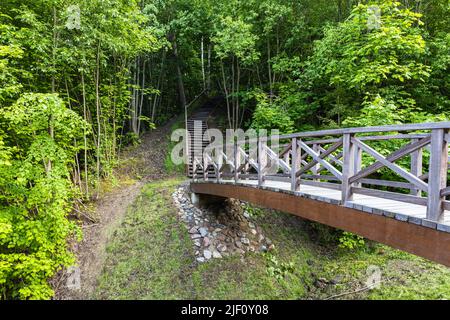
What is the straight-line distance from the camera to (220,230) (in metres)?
7.96

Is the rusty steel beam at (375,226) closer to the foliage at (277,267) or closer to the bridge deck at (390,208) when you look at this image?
the bridge deck at (390,208)

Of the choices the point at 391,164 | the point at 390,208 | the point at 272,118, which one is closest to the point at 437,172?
the point at 391,164

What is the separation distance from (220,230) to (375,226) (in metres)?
5.46

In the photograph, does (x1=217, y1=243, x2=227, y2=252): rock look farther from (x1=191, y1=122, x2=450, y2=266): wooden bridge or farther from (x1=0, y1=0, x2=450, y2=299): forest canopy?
(x1=0, y1=0, x2=450, y2=299): forest canopy

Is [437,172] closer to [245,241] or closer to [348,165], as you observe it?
[348,165]

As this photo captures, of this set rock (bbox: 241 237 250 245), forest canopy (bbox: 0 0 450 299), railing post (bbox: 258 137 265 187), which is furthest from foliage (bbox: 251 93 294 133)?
railing post (bbox: 258 137 265 187)

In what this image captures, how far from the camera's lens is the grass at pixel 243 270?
6.38 metres

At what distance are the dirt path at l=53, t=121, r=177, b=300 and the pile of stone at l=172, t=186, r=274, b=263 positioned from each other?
203 centimetres

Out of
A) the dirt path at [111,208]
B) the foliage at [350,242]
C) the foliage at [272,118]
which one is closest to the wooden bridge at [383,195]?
the foliage at [350,242]

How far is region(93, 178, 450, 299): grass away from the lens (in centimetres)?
638

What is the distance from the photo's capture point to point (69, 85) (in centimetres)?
898
